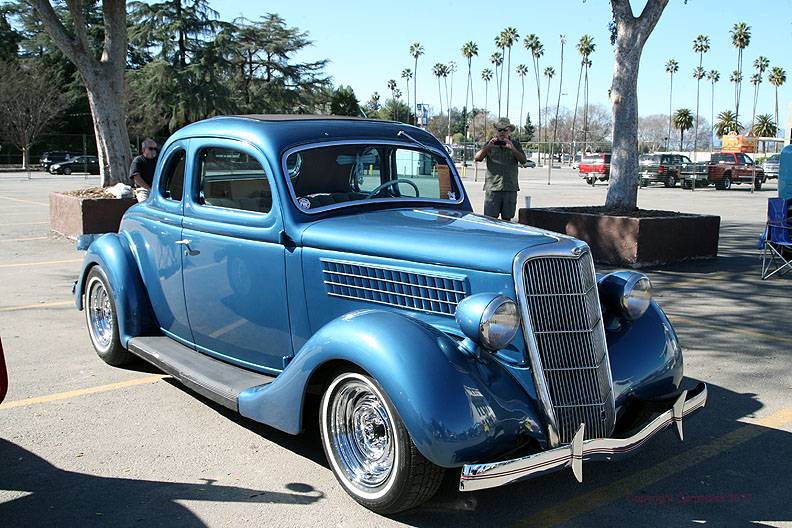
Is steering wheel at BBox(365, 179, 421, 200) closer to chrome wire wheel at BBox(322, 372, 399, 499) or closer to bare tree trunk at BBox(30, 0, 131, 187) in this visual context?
chrome wire wheel at BBox(322, 372, 399, 499)

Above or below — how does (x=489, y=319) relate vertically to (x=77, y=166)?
below

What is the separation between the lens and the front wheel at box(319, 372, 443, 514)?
10.4 feet

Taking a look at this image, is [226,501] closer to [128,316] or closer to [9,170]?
[128,316]

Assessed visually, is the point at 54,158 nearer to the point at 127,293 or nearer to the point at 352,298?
the point at 127,293

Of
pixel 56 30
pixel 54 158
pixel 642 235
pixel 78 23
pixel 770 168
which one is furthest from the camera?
pixel 54 158

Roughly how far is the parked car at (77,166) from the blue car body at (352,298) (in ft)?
133

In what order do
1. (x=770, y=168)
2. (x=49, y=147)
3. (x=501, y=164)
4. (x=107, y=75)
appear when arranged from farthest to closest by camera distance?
(x=49, y=147) < (x=770, y=168) < (x=107, y=75) < (x=501, y=164)

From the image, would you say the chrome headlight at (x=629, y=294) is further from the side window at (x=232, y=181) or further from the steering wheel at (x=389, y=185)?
the side window at (x=232, y=181)

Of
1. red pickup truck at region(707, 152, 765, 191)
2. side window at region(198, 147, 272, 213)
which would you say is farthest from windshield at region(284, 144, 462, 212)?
red pickup truck at region(707, 152, 765, 191)

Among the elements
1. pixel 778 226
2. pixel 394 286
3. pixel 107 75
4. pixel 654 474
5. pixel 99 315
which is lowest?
pixel 654 474

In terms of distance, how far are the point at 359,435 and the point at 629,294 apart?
1.63 metres

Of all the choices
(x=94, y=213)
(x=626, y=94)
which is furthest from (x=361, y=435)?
(x=94, y=213)

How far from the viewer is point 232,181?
15.3ft

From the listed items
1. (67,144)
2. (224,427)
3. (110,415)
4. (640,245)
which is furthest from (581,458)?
(67,144)
